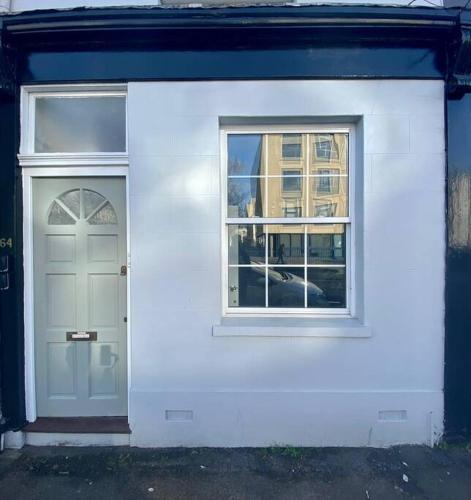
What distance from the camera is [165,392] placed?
3.33 meters

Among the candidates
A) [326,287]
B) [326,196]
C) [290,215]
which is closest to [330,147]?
[326,196]

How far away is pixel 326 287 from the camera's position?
358cm

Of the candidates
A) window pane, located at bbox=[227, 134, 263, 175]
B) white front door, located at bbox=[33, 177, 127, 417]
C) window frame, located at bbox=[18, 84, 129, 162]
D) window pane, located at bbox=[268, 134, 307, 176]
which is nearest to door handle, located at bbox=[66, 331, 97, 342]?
white front door, located at bbox=[33, 177, 127, 417]

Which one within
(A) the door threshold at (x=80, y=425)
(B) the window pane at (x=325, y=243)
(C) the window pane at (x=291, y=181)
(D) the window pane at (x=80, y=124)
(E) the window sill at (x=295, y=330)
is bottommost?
(A) the door threshold at (x=80, y=425)

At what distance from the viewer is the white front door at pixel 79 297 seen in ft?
11.6

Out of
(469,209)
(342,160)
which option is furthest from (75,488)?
(469,209)

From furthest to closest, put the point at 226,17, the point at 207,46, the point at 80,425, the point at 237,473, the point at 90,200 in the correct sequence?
the point at 90,200, the point at 80,425, the point at 207,46, the point at 226,17, the point at 237,473

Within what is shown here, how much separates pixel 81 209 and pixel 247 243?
5.48ft

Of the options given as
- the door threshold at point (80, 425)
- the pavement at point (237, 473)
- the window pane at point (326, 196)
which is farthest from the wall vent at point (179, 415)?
the window pane at point (326, 196)

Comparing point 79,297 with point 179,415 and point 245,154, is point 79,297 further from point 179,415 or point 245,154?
point 245,154

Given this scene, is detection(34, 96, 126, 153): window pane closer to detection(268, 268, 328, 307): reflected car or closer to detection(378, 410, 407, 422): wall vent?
detection(268, 268, 328, 307): reflected car

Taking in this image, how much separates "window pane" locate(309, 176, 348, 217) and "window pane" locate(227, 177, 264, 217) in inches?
20.7

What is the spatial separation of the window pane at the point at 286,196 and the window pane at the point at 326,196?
10cm

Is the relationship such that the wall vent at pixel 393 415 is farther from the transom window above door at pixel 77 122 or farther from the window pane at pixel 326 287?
the transom window above door at pixel 77 122
